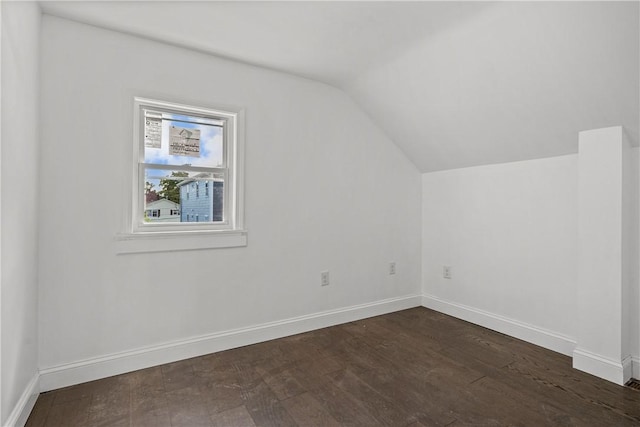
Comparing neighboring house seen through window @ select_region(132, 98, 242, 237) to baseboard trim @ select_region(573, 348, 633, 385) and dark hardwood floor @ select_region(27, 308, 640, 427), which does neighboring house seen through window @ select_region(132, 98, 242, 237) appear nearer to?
dark hardwood floor @ select_region(27, 308, 640, 427)

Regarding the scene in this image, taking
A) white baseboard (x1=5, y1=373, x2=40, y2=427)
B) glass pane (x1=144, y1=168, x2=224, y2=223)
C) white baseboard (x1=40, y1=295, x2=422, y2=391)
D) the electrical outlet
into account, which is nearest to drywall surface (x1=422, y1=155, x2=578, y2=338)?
white baseboard (x1=40, y1=295, x2=422, y2=391)

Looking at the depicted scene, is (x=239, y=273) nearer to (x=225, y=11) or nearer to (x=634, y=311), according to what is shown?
(x=225, y=11)

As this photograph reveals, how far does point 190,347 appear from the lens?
2.40 meters

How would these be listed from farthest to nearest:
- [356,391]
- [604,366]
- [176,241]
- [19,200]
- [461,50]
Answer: [176,241] < [461,50] < [604,366] < [356,391] < [19,200]

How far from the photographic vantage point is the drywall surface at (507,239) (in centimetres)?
251

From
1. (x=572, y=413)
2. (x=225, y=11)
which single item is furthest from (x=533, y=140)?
(x=225, y=11)

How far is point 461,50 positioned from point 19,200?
9.05 feet

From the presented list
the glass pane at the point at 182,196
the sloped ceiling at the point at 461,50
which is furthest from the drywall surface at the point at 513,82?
the glass pane at the point at 182,196

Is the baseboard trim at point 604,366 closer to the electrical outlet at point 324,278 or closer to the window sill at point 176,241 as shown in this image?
the electrical outlet at point 324,278

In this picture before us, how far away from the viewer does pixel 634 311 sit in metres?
2.14

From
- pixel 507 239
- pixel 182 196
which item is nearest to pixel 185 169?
pixel 182 196

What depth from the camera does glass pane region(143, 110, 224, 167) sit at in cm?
238

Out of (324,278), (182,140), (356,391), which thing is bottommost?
(356,391)

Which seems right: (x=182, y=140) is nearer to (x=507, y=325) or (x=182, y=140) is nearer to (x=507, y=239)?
(x=507, y=239)
